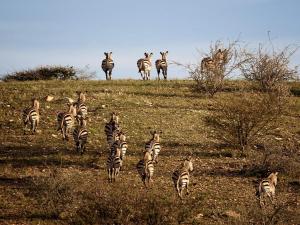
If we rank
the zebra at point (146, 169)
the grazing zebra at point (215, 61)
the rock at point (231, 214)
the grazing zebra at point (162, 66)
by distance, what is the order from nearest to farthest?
the rock at point (231, 214) → the zebra at point (146, 169) → the grazing zebra at point (215, 61) → the grazing zebra at point (162, 66)

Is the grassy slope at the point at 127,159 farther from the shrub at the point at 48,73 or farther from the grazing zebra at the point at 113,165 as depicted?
the shrub at the point at 48,73

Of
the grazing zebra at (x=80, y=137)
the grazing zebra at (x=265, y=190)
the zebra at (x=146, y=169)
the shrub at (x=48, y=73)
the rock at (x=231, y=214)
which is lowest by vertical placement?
the rock at (x=231, y=214)

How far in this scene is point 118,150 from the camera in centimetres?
1666

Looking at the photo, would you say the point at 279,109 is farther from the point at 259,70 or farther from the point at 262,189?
the point at 259,70

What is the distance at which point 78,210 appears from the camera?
42.1ft

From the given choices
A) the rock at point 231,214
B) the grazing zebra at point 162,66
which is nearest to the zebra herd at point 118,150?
the rock at point 231,214

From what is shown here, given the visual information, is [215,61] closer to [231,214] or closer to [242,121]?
[242,121]

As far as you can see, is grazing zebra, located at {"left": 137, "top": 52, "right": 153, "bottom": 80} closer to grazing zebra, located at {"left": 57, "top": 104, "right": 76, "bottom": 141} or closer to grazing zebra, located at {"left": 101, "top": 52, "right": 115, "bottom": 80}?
grazing zebra, located at {"left": 101, "top": 52, "right": 115, "bottom": 80}

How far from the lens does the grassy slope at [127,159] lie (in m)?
13.7

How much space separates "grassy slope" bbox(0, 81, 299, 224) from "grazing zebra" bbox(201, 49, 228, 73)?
250 cm

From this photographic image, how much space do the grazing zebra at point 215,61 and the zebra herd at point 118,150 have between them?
34.0 ft

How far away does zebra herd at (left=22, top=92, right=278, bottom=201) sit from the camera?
15.1 m

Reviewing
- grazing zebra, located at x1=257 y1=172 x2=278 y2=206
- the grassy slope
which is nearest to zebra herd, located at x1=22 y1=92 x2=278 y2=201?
grazing zebra, located at x1=257 y1=172 x2=278 y2=206

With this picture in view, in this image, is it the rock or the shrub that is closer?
the rock
